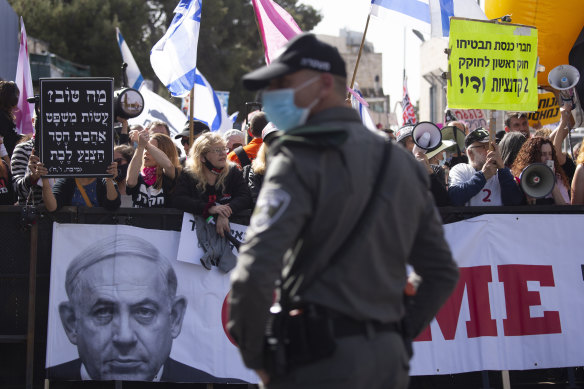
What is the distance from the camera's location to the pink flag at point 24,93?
9.63 m

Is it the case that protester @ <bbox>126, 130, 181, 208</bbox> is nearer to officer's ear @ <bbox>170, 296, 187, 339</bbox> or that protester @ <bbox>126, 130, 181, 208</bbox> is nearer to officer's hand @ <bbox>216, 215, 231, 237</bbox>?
officer's hand @ <bbox>216, 215, 231, 237</bbox>

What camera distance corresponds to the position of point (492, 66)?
24.9ft

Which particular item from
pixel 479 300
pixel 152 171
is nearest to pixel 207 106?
pixel 152 171

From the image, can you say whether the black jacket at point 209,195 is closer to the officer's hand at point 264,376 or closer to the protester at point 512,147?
the protester at point 512,147

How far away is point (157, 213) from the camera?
261 inches

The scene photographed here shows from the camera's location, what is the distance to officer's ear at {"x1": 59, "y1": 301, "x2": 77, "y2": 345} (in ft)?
21.3

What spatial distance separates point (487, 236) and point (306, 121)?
419 centimetres

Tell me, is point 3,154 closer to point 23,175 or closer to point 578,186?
point 23,175

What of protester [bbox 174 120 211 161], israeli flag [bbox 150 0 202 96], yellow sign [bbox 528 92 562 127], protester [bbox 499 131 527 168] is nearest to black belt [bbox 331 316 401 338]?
protester [bbox 499 131 527 168]

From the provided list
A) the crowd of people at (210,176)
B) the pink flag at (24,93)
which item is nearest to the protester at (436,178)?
the crowd of people at (210,176)

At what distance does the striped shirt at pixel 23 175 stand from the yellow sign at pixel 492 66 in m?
3.60

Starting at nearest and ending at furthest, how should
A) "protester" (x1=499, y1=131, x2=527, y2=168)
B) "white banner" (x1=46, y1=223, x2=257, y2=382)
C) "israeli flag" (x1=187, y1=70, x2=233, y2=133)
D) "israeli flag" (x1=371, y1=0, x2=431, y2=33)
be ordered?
"white banner" (x1=46, y1=223, x2=257, y2=382), "protester" (x1=499, y1=131, x2=527, y2=168), "israeli flag" (x1=371, y1=0, x2=431, y2=33), "israeli flag" (x1=187, y1=70, x2=233, y2=133)

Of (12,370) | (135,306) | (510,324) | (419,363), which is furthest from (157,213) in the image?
(510,324)

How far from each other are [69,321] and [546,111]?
20.8 feet
